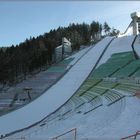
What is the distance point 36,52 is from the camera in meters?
62.8

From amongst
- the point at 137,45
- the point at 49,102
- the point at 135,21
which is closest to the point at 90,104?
the point at 49,102

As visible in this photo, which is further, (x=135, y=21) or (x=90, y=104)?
(x=135, y=21)

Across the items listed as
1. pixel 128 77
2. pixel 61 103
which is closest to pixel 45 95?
pixel 61 103

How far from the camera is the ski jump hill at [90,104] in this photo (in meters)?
17.1

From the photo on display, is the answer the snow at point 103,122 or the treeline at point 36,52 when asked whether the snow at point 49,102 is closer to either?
the snow at point 103,122

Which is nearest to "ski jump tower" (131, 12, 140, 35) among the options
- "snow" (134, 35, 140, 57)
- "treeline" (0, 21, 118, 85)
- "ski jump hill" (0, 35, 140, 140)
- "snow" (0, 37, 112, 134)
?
"treeline" (0, 21, 118, 85)

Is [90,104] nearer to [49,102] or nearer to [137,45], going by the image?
[49,102]

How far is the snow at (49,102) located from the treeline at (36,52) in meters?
9.95

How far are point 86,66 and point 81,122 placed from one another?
23.5 m

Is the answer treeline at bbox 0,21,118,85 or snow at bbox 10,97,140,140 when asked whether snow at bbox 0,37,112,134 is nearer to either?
snow at bbox 10,97,140,140

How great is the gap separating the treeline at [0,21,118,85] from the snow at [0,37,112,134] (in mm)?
9946

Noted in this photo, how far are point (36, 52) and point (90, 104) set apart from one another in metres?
37.7

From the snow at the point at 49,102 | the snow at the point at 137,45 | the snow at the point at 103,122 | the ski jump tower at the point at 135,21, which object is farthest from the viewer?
the ski jump tower at the point at 135,21

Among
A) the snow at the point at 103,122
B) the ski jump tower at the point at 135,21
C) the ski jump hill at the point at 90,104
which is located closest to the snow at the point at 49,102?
the ski jump hill at the point at 90,104
